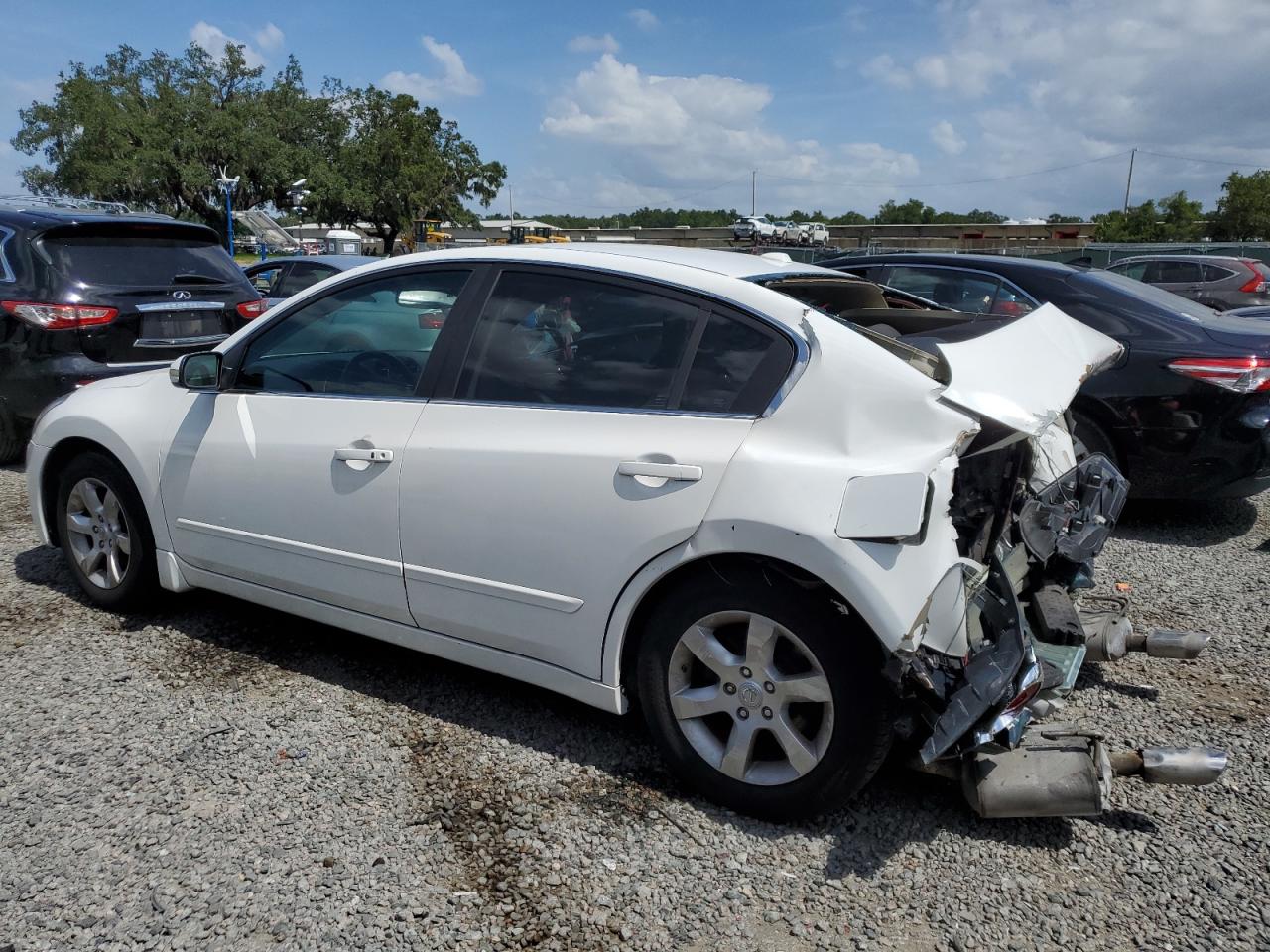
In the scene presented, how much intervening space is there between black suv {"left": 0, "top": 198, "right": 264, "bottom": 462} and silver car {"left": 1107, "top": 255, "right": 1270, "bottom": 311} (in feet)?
57.0

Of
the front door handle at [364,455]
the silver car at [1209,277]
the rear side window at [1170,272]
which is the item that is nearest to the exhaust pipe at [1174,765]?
the front door handle at [364,455]

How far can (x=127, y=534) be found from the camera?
Answer: 4203 millimetres

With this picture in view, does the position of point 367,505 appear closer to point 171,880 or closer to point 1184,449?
point 171,880

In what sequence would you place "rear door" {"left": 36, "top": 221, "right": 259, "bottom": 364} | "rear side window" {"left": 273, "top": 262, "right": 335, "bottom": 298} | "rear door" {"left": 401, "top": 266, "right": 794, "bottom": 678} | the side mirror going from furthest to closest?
"rear side window" {"left": 273, "top": 262, "right": 335, "bottom": 298}
"rear door" {"left": 36, "top": 221, "right": 259, "bottom": 364}
the side mirror
"rear door" {"left": 401, "top": 266, "right": 794, "bottom": 678}

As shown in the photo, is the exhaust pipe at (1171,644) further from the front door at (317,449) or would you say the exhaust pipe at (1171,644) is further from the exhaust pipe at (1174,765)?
the front door at (317,449)

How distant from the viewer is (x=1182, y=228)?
48.8m

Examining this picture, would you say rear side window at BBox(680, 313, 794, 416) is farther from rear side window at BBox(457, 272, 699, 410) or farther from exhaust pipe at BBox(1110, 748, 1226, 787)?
exhaust pipe at BBox(1110, 748, 1226, 787)

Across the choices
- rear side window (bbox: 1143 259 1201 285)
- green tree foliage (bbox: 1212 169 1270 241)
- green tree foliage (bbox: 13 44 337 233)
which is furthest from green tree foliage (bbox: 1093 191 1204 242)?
green tree foliage (bbox: 13 44 337 233)

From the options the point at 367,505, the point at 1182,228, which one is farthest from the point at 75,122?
the point at 1182,228

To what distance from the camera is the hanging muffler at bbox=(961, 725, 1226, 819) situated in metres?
2.68

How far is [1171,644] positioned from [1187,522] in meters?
2.93

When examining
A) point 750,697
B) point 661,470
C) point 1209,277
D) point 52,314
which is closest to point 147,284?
point 52,314

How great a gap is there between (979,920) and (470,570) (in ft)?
5.89

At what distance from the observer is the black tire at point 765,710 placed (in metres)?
2.58
